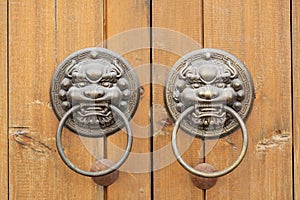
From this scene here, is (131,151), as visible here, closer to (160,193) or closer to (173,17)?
(160,193)

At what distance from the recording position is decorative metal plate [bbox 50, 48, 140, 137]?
931mm

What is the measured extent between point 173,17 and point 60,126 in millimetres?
247

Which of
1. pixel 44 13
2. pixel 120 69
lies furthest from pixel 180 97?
pixel 44 13

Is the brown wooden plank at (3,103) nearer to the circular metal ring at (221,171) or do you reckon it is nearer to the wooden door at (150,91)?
the wooden door at (150,91)

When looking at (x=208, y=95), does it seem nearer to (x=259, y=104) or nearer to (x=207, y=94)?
(x=207, y=94)

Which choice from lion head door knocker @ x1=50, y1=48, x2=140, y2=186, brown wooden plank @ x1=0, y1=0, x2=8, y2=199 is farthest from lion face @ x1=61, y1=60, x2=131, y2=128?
brown wooden plank @ x1=0, y1=0, x2=8, y2=199

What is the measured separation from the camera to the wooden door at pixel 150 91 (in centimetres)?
97

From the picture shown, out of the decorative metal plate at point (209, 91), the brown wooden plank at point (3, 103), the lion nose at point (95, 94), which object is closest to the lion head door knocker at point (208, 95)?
the decorative metal plate at point (209, 91)

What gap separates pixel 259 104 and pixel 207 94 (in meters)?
0.11

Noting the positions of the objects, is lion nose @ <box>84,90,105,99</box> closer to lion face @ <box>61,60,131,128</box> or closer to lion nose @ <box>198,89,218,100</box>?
lion face @ <box>61,60,131,128</box>

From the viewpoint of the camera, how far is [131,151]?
98 centimetres

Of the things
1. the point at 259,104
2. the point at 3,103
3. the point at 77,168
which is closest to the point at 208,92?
the point at 259,104

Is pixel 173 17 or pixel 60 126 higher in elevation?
pixel 173 17

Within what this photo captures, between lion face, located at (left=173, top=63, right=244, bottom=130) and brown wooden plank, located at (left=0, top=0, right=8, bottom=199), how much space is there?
0.88 ft
